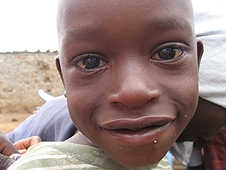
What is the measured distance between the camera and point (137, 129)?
0.70 m

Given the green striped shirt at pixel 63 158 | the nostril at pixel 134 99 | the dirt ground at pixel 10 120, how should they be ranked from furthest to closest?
the dirt ground at pixel 10 120 < the green striped shirt at pixel 63 158 < the nostril at pixel 134 99

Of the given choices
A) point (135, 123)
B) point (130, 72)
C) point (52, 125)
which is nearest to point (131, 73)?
point (130, 72)

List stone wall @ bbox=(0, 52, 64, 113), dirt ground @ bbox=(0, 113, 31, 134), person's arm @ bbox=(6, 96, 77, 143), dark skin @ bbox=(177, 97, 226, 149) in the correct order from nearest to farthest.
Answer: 1. dark skin @ bbox=(177, 97, 226, 149)
2. person's arm @ bbox=(6, 96, 77, 143)
3. dirt ground @ bbox=(0, 113, 31, 134)
4. stone wall @ bbox=(0, 52, 64, 113)

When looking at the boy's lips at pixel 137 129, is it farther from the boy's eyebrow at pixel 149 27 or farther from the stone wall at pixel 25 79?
the stone wall at pixel 25 79

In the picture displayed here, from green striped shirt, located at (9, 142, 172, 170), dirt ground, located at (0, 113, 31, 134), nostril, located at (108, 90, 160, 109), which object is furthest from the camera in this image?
dirt ground, located at (0, 113, 31, 134)

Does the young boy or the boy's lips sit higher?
the young boy

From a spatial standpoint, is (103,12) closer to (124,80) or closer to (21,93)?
(124,80)

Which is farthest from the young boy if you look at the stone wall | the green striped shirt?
the stone wall

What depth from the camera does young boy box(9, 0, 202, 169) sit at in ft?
2.25

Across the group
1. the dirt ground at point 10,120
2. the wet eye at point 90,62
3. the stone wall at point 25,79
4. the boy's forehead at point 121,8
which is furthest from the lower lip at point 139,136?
the stone wall at point 25,79

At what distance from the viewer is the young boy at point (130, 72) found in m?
0.69

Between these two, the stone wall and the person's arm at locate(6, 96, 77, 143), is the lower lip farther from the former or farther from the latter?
the stone wall

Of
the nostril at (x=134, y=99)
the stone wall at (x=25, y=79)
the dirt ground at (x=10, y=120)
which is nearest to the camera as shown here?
the nostril at (x=134, y=99)

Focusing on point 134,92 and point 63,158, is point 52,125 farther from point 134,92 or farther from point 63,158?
point 134,92
